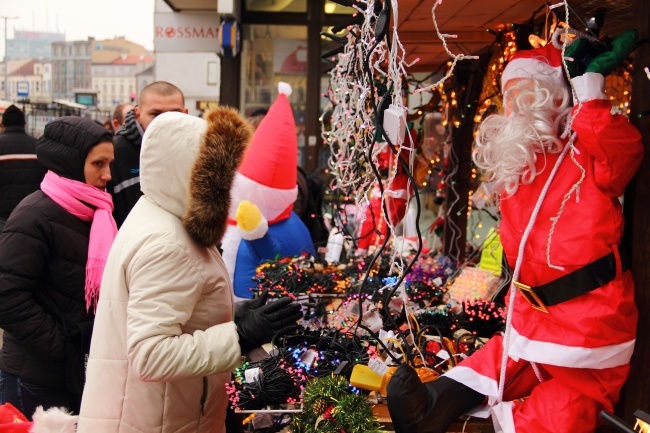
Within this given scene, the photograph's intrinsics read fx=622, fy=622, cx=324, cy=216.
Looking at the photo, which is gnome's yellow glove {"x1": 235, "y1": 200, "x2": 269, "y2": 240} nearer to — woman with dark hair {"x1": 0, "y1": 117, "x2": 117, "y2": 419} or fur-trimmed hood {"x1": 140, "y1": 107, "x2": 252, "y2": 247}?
woman with dark hair {"x1": 0, "y1": 117, "x2": 117, "y2": 419}

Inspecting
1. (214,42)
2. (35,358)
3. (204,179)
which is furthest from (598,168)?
(214,42)

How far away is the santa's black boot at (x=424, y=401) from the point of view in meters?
1.90

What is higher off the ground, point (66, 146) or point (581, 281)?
point (66, 146)

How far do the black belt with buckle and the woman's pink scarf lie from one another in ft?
5.64

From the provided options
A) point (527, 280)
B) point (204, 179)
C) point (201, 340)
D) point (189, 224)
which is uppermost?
point (204, 179)

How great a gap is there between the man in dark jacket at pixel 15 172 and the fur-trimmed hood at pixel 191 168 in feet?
10.8

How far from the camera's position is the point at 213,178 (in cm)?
→ 180

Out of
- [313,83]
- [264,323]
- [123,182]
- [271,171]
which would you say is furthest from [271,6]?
[264,323]

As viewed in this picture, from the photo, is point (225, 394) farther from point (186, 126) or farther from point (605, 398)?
point (605, 398)

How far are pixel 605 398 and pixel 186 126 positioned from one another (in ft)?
4.90

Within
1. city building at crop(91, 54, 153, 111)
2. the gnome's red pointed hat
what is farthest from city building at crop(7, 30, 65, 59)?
the gnome's red pointed hat

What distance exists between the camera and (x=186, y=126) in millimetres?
1837

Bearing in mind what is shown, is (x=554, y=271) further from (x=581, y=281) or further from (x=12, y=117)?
(x=12, y=117)

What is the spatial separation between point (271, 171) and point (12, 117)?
235 centimetres
